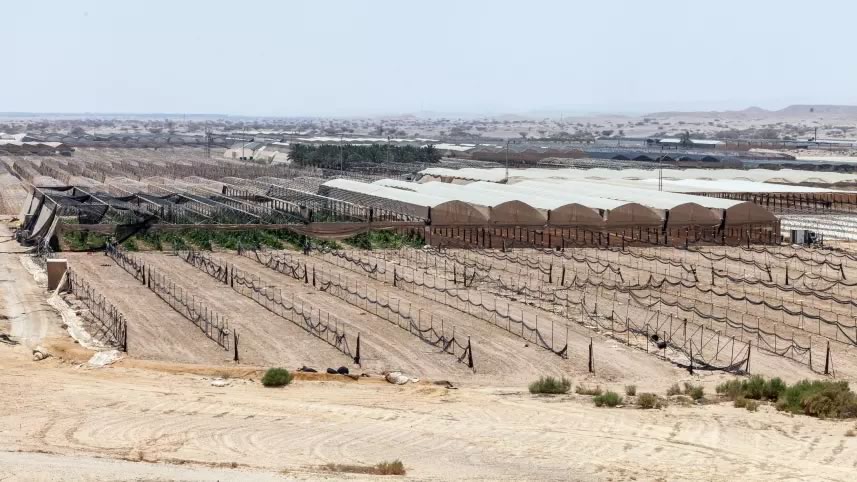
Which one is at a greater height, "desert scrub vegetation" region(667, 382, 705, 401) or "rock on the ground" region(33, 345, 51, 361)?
"desert scrub vegetation" region(667, 382, 705, 401)

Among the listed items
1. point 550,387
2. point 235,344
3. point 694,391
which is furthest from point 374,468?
point 235,344

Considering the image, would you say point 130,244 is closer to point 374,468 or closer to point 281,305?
point 281,305

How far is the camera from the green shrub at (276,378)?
18.8 metres

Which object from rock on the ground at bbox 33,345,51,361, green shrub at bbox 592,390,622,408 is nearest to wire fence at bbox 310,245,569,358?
green shrub at bbox 592,390,622,408

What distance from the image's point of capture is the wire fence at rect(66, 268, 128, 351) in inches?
900

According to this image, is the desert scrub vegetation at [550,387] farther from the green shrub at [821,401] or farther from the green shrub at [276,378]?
the green shrub at [276,378]

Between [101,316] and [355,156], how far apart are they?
205ft

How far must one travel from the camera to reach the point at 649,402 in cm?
1706

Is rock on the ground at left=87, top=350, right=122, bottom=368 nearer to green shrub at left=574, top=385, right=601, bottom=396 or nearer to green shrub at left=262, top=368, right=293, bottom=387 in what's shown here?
green shrub at left=262, top=368, right=293, bottom=387

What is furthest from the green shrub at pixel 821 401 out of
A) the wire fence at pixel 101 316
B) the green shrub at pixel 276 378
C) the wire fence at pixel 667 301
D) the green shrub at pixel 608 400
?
the wire fence at pixel 101 316

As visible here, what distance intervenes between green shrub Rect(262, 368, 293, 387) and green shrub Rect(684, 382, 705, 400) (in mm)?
6001

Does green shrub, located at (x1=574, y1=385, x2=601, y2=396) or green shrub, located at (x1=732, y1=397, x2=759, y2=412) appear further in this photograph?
green shrub, located at (x1=574, y1=385, x2=601, y2=396)

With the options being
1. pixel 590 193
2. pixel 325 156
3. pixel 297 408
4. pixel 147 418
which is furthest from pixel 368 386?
pixel 325 156

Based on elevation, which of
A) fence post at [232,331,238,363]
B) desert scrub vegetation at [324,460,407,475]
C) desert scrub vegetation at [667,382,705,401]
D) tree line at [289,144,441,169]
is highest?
desert scrub vegetation at [324,460,407,475]
